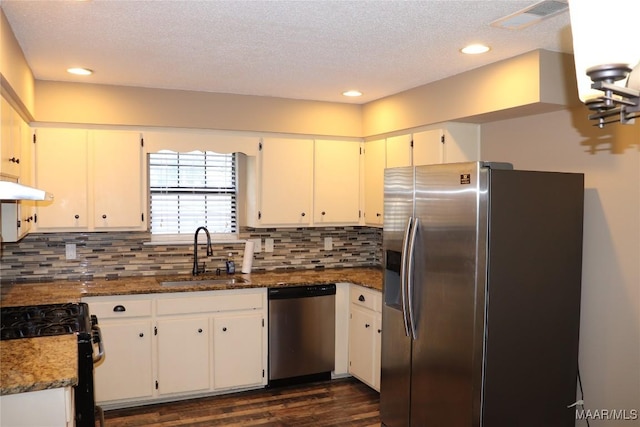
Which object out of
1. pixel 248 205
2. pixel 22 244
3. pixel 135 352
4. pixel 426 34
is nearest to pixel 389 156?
pixel 248 205

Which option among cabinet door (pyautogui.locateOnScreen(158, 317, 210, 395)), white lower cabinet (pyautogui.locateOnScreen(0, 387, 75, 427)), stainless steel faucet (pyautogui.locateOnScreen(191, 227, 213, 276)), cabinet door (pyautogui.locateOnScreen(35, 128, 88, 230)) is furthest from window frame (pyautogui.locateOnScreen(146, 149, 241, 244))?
white lower cabinet (pyautogui.locateOnScreen(0, 387, 75, 427))

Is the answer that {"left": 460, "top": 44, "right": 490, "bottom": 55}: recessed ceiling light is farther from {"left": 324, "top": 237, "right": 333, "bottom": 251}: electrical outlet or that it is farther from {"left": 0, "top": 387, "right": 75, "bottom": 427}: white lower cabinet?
{"left": 0, "top": 387, "right": 75, "bottom": 427}: white lower cabinet

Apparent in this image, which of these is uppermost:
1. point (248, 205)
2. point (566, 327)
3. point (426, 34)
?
point (426, 34)

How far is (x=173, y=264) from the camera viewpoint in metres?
4.52

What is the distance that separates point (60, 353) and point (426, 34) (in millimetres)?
2238

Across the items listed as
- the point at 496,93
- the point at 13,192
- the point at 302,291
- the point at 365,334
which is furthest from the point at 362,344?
the point at 13,192

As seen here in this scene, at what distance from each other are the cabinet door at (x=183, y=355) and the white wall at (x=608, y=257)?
252 cm

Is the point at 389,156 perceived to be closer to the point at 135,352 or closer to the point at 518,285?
the point at 518,285

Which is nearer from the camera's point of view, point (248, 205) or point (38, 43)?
point (38, 43)

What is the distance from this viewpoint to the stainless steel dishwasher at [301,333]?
423cm

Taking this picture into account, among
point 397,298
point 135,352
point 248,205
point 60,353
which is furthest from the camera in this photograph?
point 248,205

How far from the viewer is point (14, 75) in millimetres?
2811

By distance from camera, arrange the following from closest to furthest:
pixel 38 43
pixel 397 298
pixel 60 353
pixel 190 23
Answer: pixel 60 353 < pixel 190 23 < pixel 38 43 < pixel 397 298

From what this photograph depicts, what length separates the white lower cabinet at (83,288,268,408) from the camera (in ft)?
12.4
